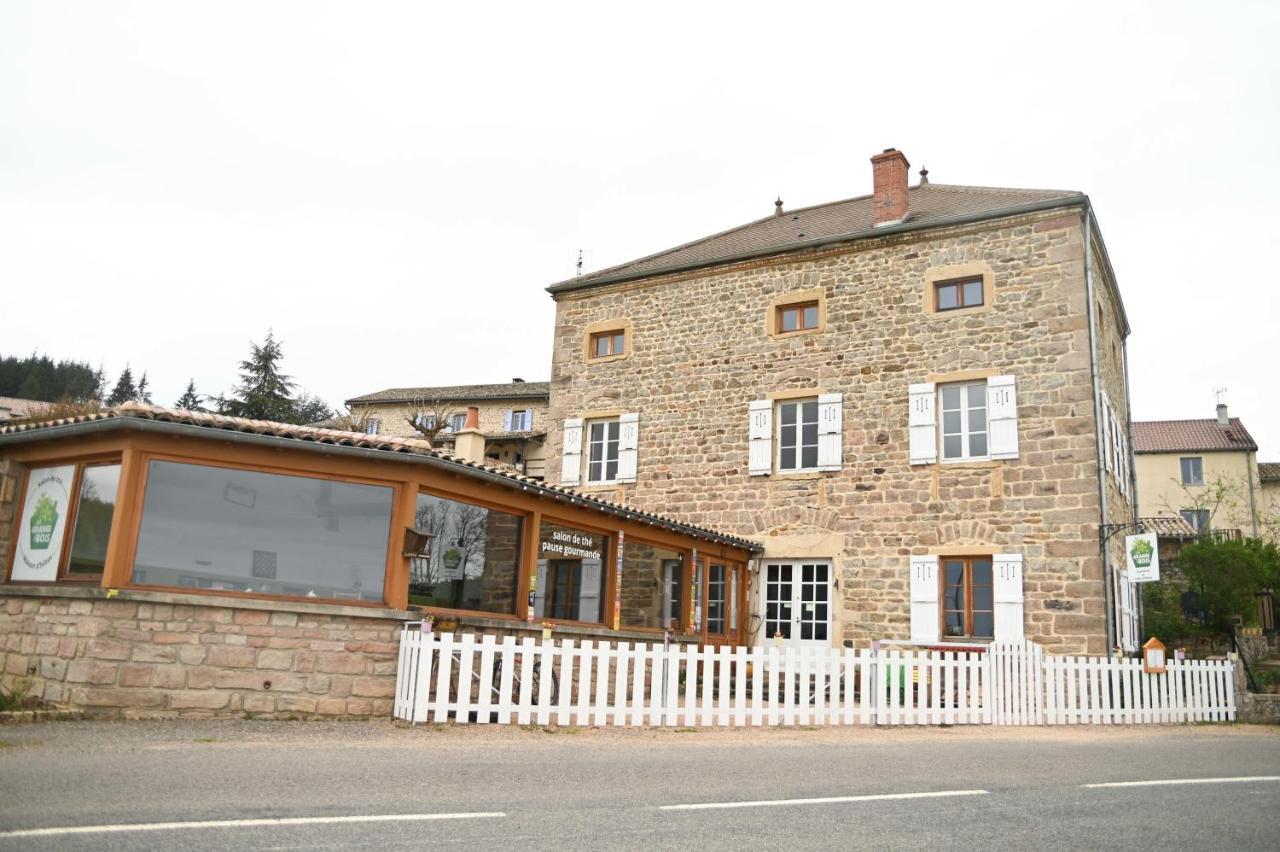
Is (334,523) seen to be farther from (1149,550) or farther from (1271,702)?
(1271,702)

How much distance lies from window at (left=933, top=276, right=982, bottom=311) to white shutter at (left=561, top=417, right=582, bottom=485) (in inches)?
256

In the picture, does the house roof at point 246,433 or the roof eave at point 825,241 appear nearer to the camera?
the house roof at point 246,433

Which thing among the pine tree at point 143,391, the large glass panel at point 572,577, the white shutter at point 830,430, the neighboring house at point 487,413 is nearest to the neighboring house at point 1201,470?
the neighboring house at point 487,413

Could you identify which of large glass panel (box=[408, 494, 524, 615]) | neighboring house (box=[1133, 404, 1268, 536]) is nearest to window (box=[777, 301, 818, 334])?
large glass panel (box=[408, 494, 524, 615])

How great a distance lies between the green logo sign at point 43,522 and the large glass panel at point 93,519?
39cm

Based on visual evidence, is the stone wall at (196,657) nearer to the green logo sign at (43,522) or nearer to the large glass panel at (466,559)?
the green logo sign at (43,522)

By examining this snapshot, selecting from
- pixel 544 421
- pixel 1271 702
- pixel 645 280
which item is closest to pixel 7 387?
pixel 544 421

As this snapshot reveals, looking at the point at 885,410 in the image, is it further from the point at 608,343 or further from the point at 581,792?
the point at 581,792

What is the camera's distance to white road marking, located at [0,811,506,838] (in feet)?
13.5

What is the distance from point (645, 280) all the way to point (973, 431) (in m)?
6.39

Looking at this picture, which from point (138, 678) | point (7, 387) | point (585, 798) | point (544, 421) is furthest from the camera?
point (7, 387)

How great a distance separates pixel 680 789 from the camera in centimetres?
585

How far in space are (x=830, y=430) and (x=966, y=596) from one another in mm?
3192

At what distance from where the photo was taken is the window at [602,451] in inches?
722
